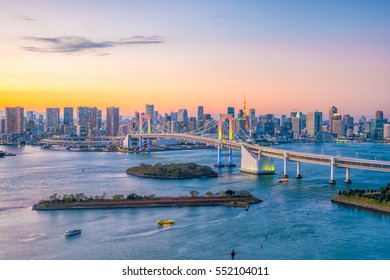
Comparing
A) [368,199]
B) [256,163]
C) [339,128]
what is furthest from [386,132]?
[368,199]

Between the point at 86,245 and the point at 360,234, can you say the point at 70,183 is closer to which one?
the point at 86,245

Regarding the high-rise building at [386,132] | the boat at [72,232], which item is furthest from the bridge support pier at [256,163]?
the high-rise building at [386,132]

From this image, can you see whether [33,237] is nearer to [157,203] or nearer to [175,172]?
[157,203]

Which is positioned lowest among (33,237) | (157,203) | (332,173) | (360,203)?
(33,237)

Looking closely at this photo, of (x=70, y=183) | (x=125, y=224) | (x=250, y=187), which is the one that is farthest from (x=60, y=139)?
(x=125, y=224)

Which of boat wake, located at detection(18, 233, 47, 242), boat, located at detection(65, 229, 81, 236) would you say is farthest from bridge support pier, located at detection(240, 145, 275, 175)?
boat wake, located at detection(18, 233, 47, 242)

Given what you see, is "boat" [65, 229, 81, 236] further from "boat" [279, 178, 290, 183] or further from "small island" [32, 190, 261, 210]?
"boat" [279, 178, 290, 183]

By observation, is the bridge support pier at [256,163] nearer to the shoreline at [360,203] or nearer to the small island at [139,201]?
the small island at [139,201]
